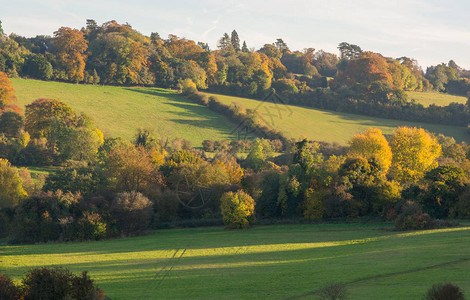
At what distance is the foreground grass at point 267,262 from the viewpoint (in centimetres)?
2634

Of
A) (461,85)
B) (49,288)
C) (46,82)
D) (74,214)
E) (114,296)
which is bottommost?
(74,214)

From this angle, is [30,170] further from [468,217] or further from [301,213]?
[468,217]

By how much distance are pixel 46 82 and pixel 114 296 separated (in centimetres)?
9735

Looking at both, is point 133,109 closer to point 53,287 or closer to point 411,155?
point 411,155

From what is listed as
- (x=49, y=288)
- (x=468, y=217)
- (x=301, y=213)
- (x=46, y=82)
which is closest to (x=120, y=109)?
(x=46, y=82)

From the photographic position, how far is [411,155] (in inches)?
2756

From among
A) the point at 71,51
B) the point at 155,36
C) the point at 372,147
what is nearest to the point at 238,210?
the point at 372,147

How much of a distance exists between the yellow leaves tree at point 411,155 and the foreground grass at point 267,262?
69.6 feet

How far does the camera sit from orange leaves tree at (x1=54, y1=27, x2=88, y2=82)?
381 feet

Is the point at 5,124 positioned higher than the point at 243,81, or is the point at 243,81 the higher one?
the point at 243,81

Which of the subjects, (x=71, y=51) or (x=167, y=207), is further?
(x=71, y=51)

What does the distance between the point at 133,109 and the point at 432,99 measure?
75.7 metres

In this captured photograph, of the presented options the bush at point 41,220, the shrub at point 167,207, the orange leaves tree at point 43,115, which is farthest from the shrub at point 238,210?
the orange leaves tree at point 43,115

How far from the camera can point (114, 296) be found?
26656mm
